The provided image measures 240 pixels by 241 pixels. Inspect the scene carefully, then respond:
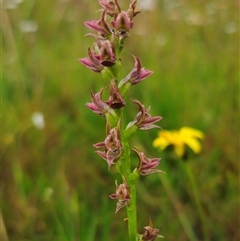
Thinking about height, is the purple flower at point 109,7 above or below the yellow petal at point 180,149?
above

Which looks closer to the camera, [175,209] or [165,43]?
[175,209]

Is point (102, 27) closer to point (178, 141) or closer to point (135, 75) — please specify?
point (135, 75)

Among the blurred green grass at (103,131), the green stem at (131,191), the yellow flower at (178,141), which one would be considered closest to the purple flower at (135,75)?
the green stem at (131,191)

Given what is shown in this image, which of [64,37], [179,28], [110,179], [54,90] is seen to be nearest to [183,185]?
[110,179]

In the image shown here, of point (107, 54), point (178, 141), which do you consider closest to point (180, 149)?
point (178, 141)

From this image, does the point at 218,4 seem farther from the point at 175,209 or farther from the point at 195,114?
the point at 175,209

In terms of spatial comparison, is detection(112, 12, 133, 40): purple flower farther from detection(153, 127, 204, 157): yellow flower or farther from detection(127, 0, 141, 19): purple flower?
detection(153, 127, 204, 157): yellow flower

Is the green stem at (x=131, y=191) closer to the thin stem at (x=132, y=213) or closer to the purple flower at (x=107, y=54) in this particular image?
the thin stem at (x=132, y=213)
